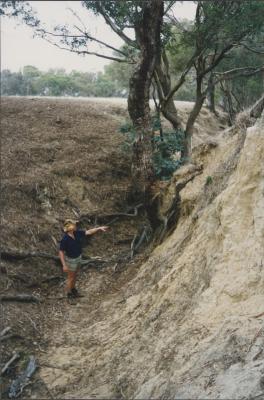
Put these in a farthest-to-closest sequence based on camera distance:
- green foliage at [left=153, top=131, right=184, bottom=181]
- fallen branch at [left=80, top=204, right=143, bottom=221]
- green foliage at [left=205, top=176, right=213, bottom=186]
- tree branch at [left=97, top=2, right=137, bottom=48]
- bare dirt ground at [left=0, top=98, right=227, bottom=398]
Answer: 1. tree branch at [left=97, top=2, right=137, bottom=48]
2. fallen branch at [left=80, top=204, right=143, bottom=221]
3. green foliage at [left=153, top=131, right=184, bottom=181]
4. green foliage at [left=205, top=176, right=213, bottom=186]
5. bare dirt ground at [left=0, top=98, right=227, bottom=398]

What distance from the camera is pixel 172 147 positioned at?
43.8 ft

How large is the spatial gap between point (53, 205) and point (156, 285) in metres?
5.18

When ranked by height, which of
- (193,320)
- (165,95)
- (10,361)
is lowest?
(10,361)

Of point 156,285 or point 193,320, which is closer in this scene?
point 193,320

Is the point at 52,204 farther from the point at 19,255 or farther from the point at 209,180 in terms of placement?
the point at 209,180

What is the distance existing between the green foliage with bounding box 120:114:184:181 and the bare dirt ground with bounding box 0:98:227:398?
4.17 feet

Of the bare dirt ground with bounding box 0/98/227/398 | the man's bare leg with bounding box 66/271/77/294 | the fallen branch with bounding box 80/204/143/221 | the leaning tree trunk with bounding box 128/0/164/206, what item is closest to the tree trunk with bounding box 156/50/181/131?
the bare dirt ground with bounding box 0/98/227/398

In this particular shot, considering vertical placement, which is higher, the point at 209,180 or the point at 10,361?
the point at 209,180

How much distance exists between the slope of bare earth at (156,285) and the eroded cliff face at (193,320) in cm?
2

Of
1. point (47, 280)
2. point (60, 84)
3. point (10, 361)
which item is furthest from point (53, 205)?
point (60, 84)

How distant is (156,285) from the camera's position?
8055 millimetres

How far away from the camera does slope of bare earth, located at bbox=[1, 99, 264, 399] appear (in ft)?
18.8

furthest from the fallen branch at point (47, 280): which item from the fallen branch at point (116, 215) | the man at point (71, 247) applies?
the fallen branch at point (116, 215)

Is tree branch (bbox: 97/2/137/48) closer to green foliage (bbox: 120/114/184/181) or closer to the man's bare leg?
green foliage (bbox: 120/114/184/181)
